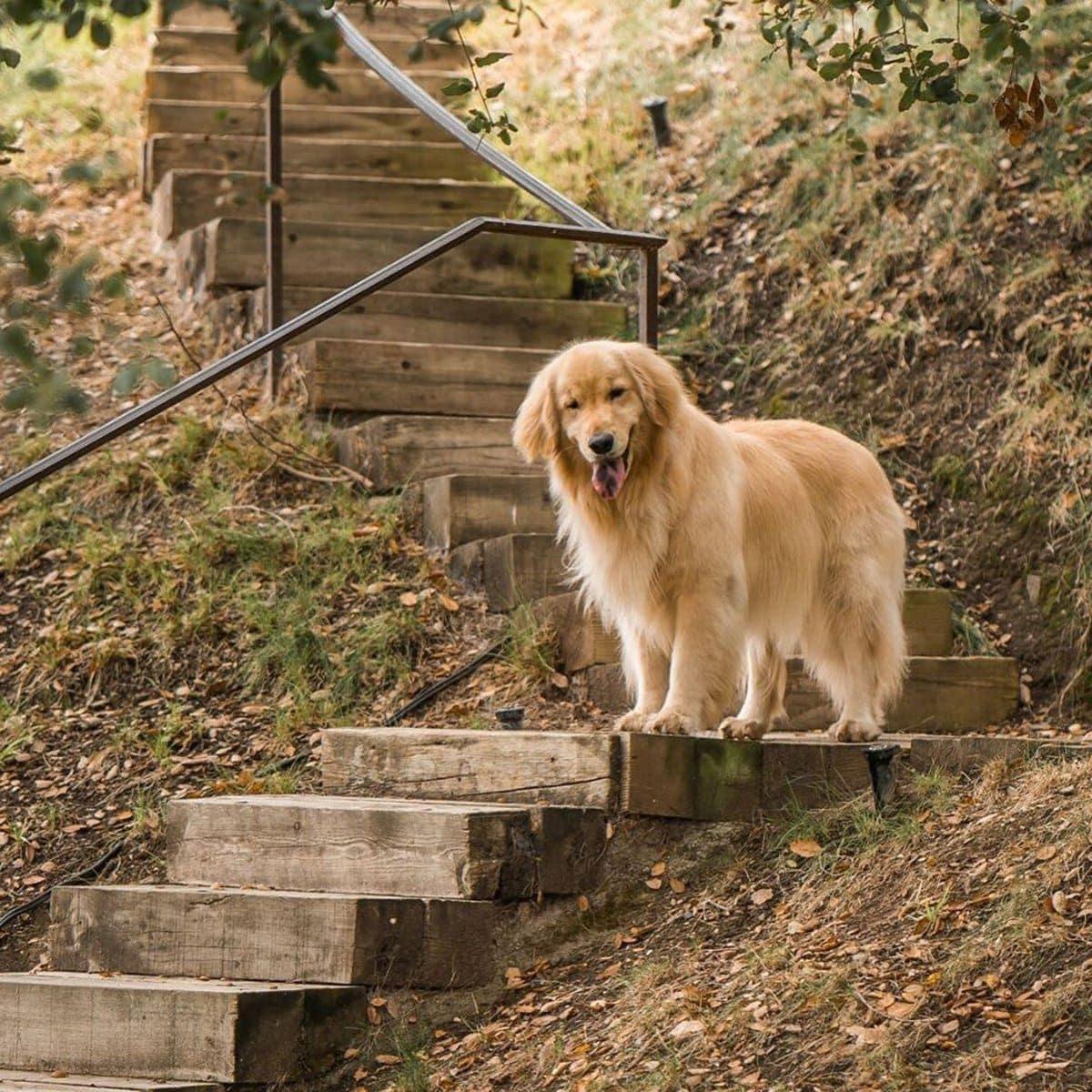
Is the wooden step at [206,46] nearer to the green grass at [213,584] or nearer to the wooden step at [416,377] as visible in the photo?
the wooden step at [416,377]

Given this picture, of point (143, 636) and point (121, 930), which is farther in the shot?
point (143, 636)

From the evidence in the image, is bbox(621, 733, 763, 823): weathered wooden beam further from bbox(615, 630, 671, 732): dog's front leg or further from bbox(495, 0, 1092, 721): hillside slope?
bbox(495, 0, 1092, 721): hillside slope

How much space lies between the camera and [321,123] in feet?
33.3

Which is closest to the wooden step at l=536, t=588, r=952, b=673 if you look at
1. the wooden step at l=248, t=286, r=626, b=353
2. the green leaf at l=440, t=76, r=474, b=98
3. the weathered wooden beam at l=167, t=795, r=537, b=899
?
the weathered wooden beam at l=167, t=795, r=537, b=899

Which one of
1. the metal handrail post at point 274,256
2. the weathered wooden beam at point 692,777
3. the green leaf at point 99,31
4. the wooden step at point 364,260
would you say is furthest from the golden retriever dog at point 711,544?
the wooden step at point 364,260

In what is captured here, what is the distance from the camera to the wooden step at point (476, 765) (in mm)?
5059

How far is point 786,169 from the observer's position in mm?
9305

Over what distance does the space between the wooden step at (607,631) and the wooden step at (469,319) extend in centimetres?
234

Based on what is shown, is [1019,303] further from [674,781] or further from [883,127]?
[674,781]

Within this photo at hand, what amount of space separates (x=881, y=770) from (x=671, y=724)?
0.64 m

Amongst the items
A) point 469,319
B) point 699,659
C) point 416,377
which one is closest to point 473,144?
point 416,377

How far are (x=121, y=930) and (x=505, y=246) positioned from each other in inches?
193

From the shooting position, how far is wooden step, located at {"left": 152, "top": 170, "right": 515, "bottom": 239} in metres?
9.42

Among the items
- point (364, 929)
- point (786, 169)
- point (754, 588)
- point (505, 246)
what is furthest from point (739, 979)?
point (786, 169)
